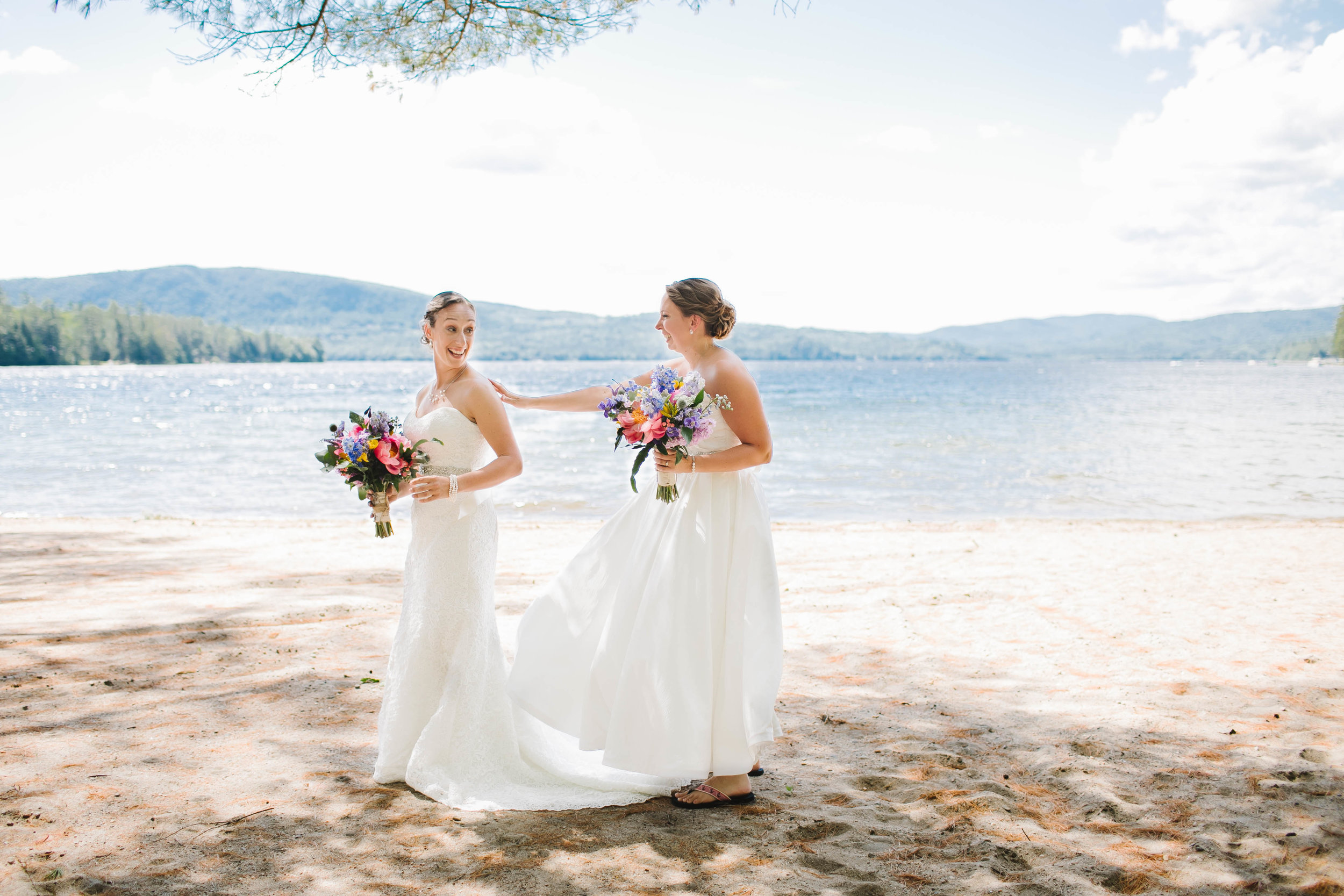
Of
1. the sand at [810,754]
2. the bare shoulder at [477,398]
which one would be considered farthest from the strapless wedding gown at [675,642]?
the bare shoulder at [477,398]

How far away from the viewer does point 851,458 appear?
26.6m

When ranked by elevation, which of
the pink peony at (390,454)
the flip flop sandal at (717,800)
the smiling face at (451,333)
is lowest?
the flip flop sandal at (717,800)

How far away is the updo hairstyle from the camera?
4.03m

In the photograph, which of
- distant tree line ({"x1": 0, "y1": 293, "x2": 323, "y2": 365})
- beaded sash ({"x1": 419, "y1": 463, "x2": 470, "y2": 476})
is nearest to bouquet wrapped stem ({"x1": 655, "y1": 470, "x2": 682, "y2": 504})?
beaded sash ({"x1": 419, "y1": 463, "x2": 470, "y2": 476})

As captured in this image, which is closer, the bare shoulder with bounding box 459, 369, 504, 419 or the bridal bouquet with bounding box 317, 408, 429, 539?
the bridal bouquet with bounding box 317, 408, 429, 539

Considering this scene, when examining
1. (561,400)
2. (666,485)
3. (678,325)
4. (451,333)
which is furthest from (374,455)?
(678,325)

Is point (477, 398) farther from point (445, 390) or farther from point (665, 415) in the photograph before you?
point (665, 415)

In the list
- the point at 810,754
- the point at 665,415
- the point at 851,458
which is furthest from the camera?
the point at 851,458

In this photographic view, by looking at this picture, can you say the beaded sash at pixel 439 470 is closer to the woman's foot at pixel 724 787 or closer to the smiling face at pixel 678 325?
the smiling face at pixel 678 325

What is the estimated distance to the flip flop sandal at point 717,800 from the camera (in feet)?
13.1

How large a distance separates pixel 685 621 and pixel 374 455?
5.27ft

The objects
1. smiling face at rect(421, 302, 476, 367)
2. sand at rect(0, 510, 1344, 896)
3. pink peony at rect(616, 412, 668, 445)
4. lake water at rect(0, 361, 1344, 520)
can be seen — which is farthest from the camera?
lake water at rect(0, 361, 1344, 520)

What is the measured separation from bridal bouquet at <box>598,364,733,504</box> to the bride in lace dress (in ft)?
1.87

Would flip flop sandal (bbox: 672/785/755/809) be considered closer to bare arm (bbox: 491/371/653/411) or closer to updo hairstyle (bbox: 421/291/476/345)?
bare arm (bbox: 491/371/653/411)
